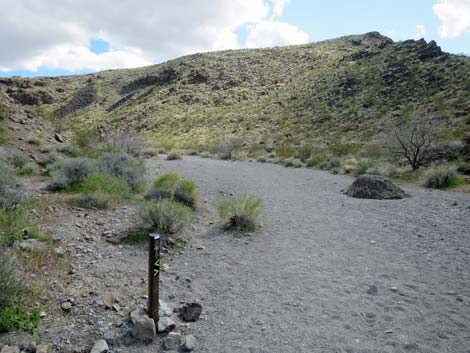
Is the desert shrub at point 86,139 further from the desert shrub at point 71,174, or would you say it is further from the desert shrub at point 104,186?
the desert shrub at point 104,186

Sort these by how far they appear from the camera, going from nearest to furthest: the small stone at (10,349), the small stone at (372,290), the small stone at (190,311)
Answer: the small stone at (10,349) → the small stone at (190,311) → the small stone at (372,290)

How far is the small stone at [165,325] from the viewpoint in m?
4.03

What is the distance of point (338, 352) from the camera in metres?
3.71

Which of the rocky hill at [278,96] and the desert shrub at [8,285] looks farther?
the rocky hill at [278,96]

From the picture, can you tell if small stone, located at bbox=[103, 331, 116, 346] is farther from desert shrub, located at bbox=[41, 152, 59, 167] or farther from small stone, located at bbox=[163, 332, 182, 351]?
desert shrub, located at bbox=[41, 152, 59, 167]

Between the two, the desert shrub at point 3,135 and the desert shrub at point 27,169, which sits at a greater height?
the desert shrub at point 3,135

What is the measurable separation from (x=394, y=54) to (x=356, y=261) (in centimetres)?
4640

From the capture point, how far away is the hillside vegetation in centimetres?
2945

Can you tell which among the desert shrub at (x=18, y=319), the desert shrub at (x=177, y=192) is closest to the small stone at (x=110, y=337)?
the desert shrub at (x=18, y=319)

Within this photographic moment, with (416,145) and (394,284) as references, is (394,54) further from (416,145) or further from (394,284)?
(394,284)

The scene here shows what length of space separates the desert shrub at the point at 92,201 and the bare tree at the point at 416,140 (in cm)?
1621

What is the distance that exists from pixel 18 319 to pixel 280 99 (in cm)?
4911

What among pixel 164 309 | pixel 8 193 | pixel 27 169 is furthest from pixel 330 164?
pixel 164 309

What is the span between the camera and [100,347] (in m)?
3.65
